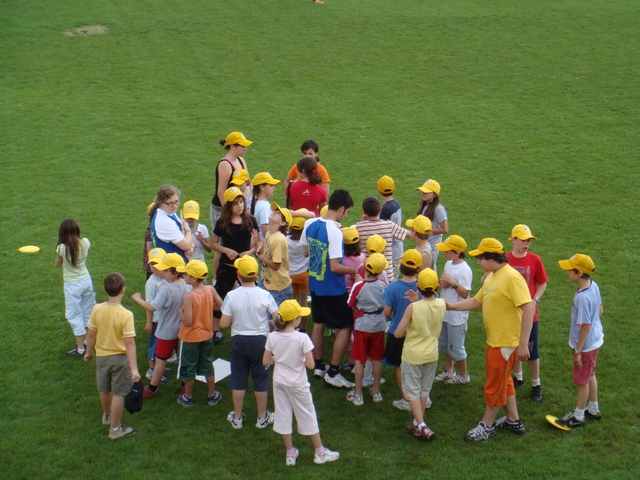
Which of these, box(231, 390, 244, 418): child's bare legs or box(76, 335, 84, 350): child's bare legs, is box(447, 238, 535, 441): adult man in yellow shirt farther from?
box(76, 335, 84, 350): child's bare legs

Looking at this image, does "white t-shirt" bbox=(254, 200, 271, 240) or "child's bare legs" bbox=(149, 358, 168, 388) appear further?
"white t-shirt" bbox=(254, 200, 271, 240)

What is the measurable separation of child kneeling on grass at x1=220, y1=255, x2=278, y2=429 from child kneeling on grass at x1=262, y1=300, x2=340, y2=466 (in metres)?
0.39

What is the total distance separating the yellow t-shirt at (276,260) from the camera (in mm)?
7336

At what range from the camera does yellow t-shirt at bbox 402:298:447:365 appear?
20.0 feet

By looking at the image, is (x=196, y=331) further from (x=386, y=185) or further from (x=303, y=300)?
(x=386, y=185)

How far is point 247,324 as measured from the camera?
20.5ft

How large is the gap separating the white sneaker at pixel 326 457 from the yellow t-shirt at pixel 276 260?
213 cm

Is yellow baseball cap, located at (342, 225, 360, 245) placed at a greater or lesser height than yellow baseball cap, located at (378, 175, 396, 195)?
lesser

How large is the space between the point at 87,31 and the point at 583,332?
22.7 metres

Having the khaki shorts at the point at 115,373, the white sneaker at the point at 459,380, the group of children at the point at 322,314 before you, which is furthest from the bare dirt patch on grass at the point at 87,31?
the white sneaker at the point at 459,380

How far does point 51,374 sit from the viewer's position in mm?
7359

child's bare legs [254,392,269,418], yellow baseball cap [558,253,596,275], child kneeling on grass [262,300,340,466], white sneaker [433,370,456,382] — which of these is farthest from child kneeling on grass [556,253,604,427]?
child's bare legs [254,392,269,418]

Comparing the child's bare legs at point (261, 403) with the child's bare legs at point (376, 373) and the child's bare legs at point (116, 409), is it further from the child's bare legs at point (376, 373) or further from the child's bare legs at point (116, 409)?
the child's bare legs at point (116, 409)

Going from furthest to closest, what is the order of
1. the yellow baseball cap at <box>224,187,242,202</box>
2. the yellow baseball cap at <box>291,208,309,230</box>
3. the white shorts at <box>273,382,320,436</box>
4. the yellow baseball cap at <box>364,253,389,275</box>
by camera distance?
the yellow baseball cap at <box>291,208,309,230</box>, the yellow baseball cap at <box>224,187,242,202</box>, the yellow baseball cap at <box>364,253,389,275</box>, the white shorts at <box>273,382,320,436</box>
